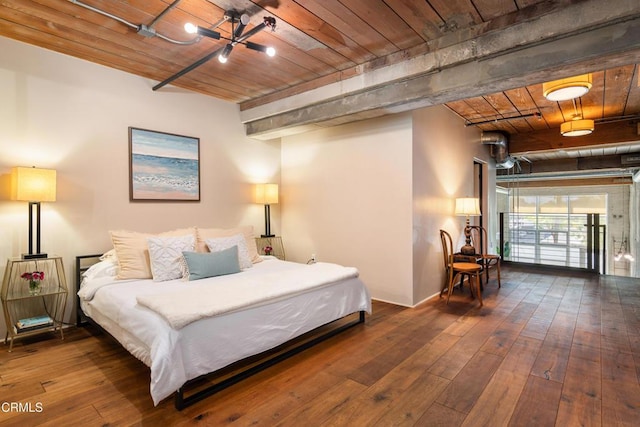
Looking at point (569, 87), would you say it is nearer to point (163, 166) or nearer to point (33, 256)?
point (163, 166)

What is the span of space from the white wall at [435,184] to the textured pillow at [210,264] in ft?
6.91

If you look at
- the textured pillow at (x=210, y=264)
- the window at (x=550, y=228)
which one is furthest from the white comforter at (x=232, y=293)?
the window at (x=550, y=228)

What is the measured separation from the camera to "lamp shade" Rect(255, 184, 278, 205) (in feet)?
15.6

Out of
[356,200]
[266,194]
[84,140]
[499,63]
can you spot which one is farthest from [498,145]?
[84,140]

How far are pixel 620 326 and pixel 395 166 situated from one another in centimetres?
281

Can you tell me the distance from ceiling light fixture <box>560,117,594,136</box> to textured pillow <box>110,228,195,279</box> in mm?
5767

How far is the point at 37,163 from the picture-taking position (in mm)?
3086

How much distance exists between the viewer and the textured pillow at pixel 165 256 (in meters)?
3.08

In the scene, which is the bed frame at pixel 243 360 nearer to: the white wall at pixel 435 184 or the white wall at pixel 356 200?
the white wall at pixel 356 200

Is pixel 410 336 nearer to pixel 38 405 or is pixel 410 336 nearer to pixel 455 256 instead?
pixel 455 256

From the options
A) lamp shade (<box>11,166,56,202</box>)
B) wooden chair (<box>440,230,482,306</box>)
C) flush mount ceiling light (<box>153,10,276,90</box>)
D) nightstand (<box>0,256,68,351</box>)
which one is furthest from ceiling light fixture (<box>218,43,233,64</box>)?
wooden chair (<box>440,230,482,306</box>)

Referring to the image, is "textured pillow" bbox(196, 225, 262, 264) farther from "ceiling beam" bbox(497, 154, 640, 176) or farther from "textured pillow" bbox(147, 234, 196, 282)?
"ceiling beam" bbox(497, 154, 640, 176)

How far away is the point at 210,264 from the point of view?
314 cm

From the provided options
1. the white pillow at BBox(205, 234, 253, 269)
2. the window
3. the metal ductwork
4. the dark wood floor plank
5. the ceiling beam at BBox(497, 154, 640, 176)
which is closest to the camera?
the dark wood floor plank
